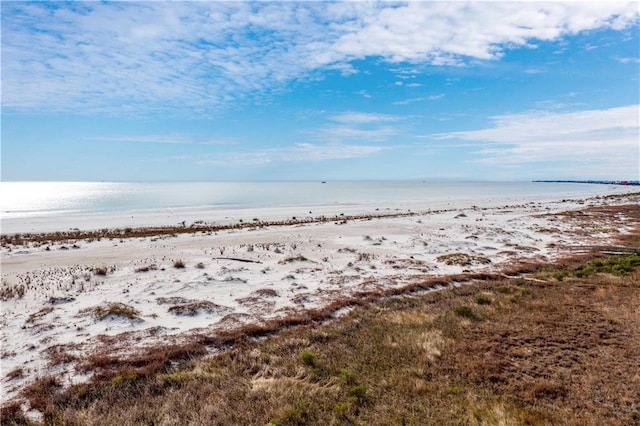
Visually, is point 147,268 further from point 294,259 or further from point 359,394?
point 359,394

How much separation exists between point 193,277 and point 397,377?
46.7 feet

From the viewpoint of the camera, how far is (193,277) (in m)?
20.2

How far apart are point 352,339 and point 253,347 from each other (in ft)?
10.8

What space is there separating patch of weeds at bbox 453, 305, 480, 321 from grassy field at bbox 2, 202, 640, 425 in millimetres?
46

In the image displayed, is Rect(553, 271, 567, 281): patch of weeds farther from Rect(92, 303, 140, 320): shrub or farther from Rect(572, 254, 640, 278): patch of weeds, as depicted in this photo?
Rect(92, 303, 140, 320): shrub

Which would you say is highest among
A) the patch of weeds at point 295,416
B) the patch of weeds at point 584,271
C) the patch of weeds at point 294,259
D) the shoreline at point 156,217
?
the shoreline at point 156,217

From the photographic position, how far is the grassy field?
7.86m

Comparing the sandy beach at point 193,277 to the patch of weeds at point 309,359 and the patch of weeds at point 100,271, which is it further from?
the patch of weeds at point 309,359

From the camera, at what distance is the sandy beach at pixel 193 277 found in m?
12.2

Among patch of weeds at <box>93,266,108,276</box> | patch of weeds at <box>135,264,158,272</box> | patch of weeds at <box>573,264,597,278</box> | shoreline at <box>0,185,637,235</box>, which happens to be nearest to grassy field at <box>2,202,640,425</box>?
patch of weeds at <box>573,264,597,278</box>

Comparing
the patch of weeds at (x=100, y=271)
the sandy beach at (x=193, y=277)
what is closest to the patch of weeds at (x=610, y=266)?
the sandy beach at (x=193, y=277)

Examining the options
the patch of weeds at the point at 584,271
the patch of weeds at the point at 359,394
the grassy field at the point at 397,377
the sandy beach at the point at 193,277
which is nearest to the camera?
the grassy field at the point at 397,377

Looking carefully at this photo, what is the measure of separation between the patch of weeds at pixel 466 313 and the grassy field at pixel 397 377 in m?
0.05

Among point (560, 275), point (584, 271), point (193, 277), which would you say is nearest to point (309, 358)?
point (193, 277)
